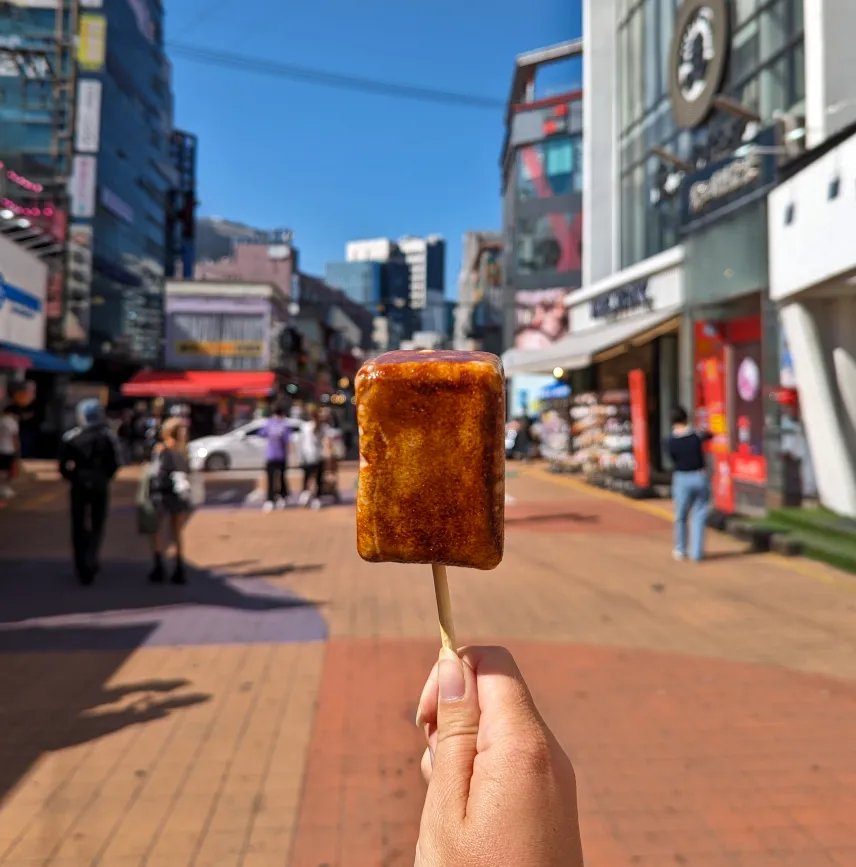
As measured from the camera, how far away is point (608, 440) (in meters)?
16.9

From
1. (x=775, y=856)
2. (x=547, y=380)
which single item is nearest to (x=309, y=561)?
(x=775, y=856)

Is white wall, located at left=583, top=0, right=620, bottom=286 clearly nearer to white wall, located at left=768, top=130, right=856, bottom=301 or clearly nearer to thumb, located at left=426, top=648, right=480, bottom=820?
white wall, located at left=768, top=130, right=856, bottom=301

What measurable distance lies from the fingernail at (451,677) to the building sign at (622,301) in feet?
58.7

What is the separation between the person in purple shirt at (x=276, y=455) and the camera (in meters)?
12.7

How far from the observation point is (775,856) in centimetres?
295

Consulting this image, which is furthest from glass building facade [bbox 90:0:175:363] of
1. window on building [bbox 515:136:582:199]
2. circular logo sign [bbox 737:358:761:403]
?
circular logo sign [bbox 737:358:761:403]

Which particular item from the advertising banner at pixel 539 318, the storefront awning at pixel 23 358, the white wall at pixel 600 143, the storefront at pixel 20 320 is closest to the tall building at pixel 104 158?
the storefront at pixel 20 320

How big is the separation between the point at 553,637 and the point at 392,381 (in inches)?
186

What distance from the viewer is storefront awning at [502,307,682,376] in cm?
1574

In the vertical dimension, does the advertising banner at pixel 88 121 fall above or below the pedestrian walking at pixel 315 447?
above

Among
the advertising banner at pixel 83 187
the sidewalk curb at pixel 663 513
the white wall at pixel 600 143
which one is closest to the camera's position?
the sidewalk curb at pixel 663 513

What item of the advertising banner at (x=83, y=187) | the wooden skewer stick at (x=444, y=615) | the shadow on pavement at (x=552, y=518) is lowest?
the shadow on pavement at (x=552, y=518)

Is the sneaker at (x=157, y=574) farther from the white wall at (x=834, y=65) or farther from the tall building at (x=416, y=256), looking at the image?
the tall building at (x=416, y=256)

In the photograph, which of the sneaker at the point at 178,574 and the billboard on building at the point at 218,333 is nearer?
the sneaker at the point at 178,574
